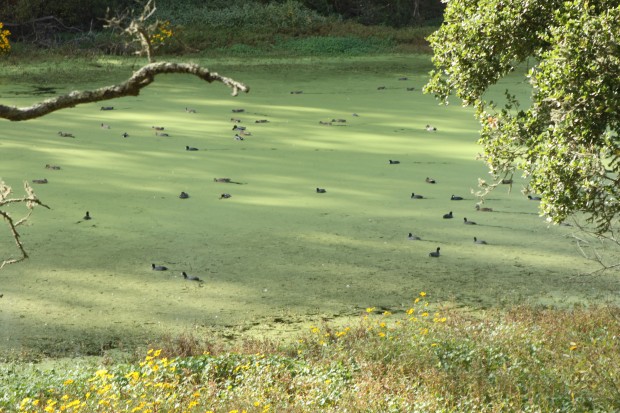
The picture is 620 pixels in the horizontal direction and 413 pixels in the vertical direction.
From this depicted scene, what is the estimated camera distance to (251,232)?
6.11m

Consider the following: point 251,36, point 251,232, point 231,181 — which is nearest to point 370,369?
point 251,232

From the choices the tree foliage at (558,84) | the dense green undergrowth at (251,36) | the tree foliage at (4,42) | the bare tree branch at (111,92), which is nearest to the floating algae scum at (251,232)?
the tree foliage at (558,84)

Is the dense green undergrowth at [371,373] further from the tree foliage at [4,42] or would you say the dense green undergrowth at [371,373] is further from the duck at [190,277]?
the tree foliage at [4,42]

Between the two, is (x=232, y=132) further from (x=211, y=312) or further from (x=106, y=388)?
(x=106, y=388)

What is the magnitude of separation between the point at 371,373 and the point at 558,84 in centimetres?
143

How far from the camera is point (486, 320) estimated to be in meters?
4.71

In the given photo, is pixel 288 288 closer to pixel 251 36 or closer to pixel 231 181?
pixel 231 181

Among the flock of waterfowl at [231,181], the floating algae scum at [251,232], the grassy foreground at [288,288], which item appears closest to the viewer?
the grassy foreground at [288,288]

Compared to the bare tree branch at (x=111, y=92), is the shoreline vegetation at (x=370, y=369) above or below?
below

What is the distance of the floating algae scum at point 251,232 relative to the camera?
4883mm

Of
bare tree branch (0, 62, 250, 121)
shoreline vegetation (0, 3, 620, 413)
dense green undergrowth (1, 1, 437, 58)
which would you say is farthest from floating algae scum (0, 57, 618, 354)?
dense green undergrowth (1, 1, 437, 58)

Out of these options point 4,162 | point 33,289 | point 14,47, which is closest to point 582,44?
point 33,289

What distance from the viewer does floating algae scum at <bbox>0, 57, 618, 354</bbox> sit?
4.88m

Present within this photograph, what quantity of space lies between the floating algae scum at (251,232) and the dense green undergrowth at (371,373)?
391 millimetres
